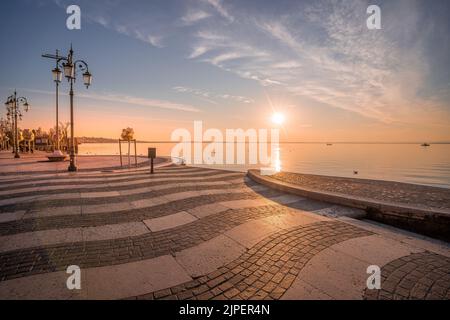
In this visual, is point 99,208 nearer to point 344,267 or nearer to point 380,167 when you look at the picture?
point 344,267

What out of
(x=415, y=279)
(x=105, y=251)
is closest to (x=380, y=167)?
(x=415, y=279)

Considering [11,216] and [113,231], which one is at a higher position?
[11,216]

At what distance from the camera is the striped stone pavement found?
2.91 meters

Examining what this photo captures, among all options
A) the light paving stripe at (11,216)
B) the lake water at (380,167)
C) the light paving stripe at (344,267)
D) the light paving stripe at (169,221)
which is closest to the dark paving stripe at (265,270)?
the light paving stripe at (344,267)

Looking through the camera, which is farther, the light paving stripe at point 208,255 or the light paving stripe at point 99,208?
the light paving stripe at point 99,208

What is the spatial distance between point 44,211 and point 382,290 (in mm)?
7665

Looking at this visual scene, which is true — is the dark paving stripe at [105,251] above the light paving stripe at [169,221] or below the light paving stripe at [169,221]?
below

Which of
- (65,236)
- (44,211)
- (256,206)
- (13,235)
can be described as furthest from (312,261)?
(44,211)

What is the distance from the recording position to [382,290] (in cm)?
289

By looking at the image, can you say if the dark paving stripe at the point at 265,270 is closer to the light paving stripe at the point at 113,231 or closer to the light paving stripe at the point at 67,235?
the light paving stripe at the point at 113,231

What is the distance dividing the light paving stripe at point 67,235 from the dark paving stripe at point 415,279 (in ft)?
14.4

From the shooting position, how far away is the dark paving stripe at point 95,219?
480cm

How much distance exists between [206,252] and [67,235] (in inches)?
118

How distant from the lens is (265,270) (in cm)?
334
